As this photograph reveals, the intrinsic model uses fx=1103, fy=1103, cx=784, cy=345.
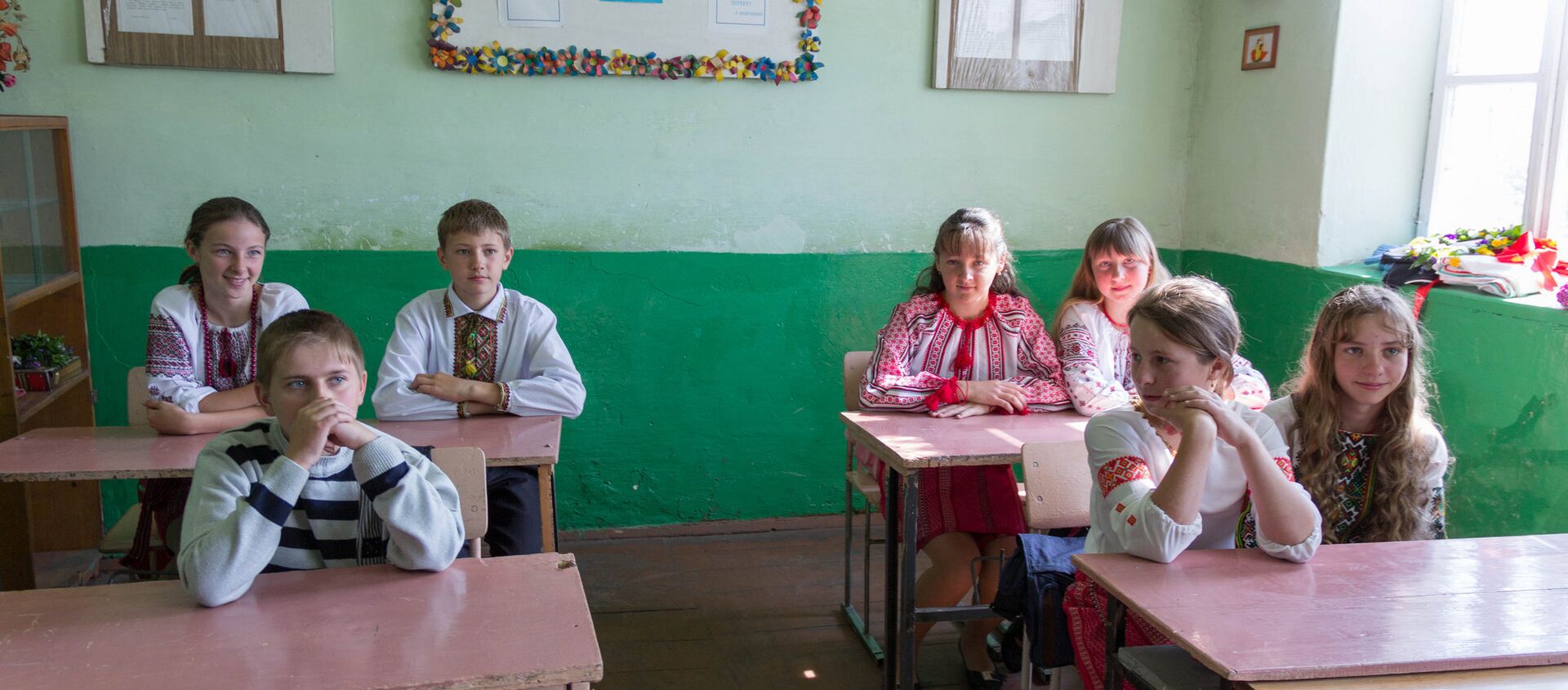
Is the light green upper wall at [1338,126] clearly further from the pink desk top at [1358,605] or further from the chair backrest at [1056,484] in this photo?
the pink desk top at [1358,605]

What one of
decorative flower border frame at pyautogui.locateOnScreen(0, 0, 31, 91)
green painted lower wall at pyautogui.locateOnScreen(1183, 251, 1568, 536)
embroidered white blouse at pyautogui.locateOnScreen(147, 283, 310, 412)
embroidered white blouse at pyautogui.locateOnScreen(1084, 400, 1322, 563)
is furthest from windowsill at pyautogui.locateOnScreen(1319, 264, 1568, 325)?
decorative flower border frame at pyautogui.locateOnScreen(0, 0, 31, 91)

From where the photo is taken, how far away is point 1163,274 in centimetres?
310

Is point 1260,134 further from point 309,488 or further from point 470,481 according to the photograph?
point 309,488

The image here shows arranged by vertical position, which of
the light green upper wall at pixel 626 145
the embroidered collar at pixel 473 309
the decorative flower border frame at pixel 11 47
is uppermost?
the decorative flower border frame at pixel 11 47

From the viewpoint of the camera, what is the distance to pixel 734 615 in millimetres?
3178

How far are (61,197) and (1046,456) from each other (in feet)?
9.70

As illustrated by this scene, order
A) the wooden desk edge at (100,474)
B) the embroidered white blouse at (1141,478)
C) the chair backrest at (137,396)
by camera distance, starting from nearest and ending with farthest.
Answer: the embroidered white blouse at (1141,478), the wooden desk edge at (100,474), the chair backrest at (137,396)

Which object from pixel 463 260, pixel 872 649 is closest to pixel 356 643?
pixel 463 260

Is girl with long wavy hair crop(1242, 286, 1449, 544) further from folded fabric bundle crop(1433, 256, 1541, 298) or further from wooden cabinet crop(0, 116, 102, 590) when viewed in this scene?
wooden cabinet crop(0, 116, 102, 590)

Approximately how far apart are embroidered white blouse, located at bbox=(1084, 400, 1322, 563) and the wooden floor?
105 cm

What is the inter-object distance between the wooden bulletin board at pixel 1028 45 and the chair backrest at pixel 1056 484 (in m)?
1.91

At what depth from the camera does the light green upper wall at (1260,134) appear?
344 centimetres

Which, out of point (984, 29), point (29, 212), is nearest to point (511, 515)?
point (29, 212)

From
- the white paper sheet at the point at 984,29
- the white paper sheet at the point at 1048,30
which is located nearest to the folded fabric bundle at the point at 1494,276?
the white paper sheet at the point at 1048,30
